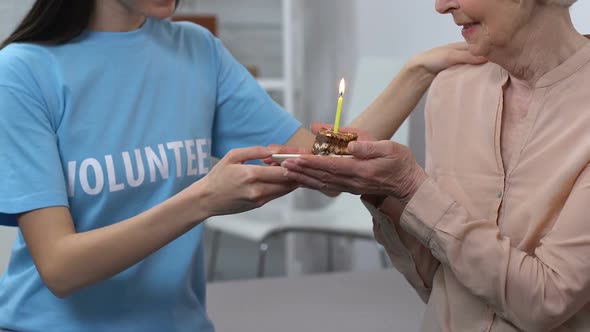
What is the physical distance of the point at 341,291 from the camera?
6.89 ft

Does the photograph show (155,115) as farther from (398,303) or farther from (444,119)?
(398,303)

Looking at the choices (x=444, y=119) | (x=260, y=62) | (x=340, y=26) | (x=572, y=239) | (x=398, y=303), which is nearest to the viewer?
(x=572, y=239)

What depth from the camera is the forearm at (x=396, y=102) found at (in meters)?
1.50

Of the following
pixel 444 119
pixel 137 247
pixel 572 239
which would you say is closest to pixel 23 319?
pixel 137 247

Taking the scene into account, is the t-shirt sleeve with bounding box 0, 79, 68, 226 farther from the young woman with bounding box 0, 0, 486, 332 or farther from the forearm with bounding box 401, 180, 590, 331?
the forearm with bounding box 401, 180, 590, 331

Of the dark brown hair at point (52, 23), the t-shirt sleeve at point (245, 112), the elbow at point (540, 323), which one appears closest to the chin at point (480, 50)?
the elbow at point (540, 323)

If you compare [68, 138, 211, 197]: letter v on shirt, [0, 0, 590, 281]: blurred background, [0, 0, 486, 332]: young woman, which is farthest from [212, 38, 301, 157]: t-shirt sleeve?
[0, 0, 590, 281]: blurred background

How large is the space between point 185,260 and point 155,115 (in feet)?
0.83

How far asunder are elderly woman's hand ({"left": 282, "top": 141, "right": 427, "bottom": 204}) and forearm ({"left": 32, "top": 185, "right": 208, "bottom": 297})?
0.18 metres

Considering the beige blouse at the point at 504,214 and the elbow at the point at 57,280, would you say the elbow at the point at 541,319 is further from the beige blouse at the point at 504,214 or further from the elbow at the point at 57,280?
the elbow at the point at 57,280

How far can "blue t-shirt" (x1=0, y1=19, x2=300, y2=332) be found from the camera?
128 cm

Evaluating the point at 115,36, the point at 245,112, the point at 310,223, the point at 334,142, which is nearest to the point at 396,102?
the point at 245,112

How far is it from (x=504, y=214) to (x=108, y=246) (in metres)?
0.58

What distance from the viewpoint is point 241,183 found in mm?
1174
